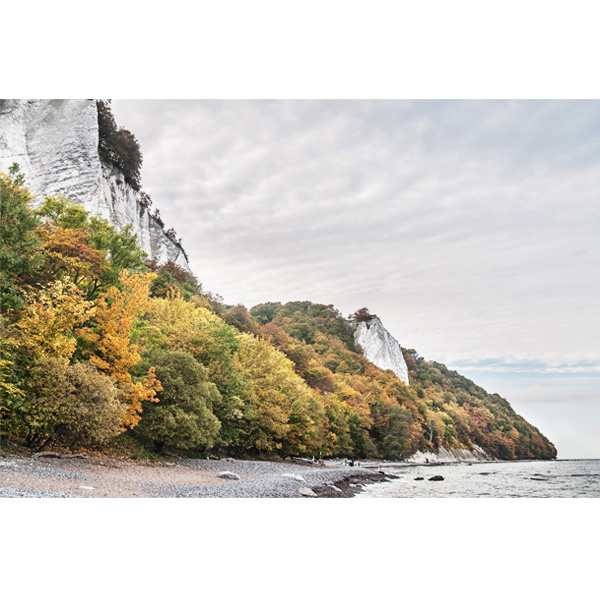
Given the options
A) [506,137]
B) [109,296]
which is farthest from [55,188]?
[506,137]

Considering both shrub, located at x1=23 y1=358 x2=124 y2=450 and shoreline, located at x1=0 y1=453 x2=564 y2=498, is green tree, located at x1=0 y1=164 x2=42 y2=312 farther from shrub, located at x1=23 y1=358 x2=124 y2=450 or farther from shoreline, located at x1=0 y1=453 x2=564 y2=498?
shoreline, located at x1=0 y1=453 x2=564 y2=498

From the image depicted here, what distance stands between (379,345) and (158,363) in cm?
732

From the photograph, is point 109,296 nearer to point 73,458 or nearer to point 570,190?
point 73,458

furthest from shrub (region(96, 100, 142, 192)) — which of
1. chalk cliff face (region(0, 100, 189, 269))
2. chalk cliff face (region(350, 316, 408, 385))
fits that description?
chalk cliff face (region(350, 316, 408, 385))

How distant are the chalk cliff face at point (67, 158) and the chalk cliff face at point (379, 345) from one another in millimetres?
6842

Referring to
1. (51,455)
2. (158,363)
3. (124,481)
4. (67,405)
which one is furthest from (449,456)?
(67,405)

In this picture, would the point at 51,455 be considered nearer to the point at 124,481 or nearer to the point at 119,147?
the point at 124,481

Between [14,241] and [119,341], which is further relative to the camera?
[119,341]

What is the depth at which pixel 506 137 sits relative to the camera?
28.4 ft

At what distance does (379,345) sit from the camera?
15.7 metres

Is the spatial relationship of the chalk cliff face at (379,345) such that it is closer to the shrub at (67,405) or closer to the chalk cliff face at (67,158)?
the shrub at (67,405)

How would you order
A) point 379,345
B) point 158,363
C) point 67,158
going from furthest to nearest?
point 379,345 < point 158,363 < point 67,158

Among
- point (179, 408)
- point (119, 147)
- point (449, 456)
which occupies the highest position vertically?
point (119, 147)

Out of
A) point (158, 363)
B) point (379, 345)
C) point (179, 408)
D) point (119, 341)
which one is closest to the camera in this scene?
point (119, 341)
